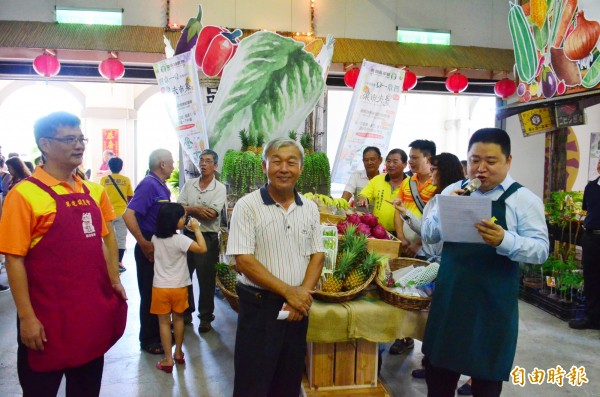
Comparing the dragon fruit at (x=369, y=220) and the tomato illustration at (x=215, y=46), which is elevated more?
the tomato illustration at (x=215, y=46)

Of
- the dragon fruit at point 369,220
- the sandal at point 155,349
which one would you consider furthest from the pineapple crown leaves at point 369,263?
the sandal at point 155,349

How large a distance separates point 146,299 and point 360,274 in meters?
2.01

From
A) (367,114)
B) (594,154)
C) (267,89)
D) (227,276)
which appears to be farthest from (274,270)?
(594,154)

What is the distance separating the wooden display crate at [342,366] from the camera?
3.00 m

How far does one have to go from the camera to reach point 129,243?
10.0 meters

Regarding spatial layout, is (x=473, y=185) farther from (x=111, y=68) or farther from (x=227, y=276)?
(x=111, y=68)

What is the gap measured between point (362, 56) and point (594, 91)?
11.5 ft

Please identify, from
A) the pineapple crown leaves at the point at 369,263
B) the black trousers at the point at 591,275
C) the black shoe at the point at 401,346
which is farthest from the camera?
the black trousers at the point at 591,275

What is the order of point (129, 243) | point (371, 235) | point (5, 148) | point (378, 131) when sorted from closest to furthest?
point (371, 235), point (378, 131), point (129, 243), point (5, 148)

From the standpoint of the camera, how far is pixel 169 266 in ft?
11.8

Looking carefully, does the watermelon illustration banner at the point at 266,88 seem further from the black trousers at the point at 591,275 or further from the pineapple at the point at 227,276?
the black trousers at the point at 591,275

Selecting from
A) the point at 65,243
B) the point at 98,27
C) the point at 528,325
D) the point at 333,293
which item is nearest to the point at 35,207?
the point at 65,243

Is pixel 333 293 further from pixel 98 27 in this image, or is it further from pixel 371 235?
pixel 98 27

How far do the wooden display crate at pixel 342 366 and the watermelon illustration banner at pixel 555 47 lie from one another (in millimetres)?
3710
